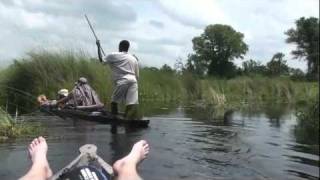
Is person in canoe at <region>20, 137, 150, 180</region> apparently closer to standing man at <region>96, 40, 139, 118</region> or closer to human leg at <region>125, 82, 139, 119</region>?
standing man at <region>96, 40, 139, 118</region>

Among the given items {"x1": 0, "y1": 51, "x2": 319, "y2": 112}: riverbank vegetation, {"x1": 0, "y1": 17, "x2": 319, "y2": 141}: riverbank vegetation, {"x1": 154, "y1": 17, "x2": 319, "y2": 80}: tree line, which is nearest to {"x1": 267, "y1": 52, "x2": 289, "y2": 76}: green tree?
{"x1": 154, "y1": 17, "x2": 319, "y2": 80}: tree line

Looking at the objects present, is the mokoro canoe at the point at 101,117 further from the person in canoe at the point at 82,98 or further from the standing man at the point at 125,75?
the standing man at the point at 125,75

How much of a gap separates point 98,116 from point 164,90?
21.9 meters

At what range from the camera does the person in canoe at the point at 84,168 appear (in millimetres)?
7113

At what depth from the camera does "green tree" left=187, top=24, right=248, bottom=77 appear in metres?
89.5

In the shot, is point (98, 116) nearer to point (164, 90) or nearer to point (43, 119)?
point (43, 119)

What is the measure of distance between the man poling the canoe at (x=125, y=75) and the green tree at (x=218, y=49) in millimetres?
68248

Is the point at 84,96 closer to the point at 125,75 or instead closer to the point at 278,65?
the point at 125,75

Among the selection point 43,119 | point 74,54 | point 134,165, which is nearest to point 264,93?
point 74,54

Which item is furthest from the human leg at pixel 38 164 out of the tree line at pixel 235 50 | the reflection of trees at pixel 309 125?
the tree line at pixel 235 50

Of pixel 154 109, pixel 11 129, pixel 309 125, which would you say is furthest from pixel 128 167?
pixel 154 109

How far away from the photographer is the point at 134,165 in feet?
25.2

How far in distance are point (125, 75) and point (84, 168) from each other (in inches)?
413

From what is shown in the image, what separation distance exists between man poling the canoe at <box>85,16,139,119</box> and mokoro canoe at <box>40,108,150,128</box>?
41cm
